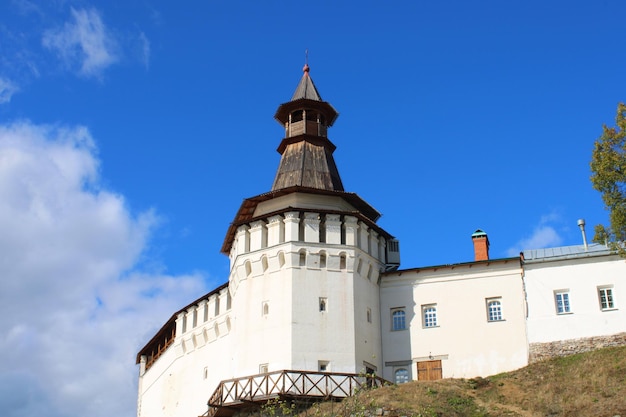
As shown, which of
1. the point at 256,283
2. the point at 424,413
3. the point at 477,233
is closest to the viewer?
the point at 424,413

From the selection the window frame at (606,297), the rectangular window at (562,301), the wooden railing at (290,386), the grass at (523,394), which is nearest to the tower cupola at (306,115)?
the wooden railing at (290,386)

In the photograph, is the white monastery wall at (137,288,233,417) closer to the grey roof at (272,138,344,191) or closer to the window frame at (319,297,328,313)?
the window frame at (319,297,328,313)

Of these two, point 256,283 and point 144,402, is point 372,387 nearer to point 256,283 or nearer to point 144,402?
point 256,283

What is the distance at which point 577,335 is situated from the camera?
130ft

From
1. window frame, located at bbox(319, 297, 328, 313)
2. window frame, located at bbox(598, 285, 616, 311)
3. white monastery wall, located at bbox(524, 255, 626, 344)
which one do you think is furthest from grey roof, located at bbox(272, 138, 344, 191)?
window frame, located at bbox(598, 285, 616, 311)

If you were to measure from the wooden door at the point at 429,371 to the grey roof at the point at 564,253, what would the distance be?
6.78m

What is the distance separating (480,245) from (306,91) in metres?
13.4

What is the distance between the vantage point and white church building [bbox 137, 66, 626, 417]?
3941 centimetres

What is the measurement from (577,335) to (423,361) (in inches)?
292

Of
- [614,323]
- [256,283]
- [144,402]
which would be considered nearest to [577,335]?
[614,323]

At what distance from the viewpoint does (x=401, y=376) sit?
138 feet

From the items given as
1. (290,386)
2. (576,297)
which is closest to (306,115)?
(290,386)

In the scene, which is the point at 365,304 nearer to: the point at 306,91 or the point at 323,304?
the point at 323,304

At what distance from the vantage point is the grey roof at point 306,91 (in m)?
49.1
